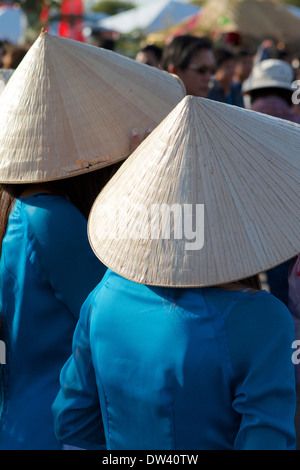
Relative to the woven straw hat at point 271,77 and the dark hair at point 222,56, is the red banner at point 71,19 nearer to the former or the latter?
the dark hair at point 222,56

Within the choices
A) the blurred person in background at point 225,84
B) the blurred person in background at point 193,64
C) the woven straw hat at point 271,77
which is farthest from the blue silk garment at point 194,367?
the blurred person in background at point 225,84

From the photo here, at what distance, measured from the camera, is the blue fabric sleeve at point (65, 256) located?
1.72m

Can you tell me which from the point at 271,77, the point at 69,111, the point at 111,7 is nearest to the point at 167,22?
the point at 271,77

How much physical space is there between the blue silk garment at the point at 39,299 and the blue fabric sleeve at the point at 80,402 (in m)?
0.33

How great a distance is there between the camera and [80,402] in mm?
1409

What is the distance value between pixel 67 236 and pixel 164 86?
2.21 feet

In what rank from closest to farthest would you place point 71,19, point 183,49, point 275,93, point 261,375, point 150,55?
point 261,375 < point 275,93 < point 183,49 < point 150,55 < point 71,19

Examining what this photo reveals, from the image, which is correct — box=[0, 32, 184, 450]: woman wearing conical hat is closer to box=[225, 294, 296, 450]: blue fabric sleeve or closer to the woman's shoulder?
the woman's shoulder

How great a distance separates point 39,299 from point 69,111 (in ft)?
1.85

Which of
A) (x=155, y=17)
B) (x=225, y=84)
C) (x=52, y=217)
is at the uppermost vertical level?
(x=155, y=17)

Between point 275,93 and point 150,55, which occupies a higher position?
point 150,55

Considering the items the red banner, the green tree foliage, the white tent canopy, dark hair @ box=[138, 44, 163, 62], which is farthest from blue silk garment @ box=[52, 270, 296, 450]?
the green tree foliage

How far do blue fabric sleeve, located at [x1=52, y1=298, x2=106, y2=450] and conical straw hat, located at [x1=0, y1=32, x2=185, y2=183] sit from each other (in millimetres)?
556

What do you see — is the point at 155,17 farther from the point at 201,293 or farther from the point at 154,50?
the point at 201,293
